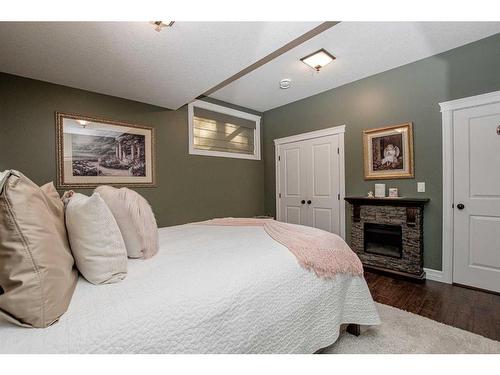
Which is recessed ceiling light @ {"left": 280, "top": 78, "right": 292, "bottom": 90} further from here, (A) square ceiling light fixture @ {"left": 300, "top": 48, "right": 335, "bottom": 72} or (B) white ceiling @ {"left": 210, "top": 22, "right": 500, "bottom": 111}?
(A) square ceiling light fixture @ {"left": 300, "top": 48, "right": 335, "bottom": 72}

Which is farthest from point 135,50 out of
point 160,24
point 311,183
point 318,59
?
point 311,183

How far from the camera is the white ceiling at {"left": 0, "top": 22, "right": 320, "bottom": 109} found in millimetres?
1842

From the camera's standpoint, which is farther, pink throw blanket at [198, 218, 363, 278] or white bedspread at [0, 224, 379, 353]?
pink throw blanket at [198, 218, 363, 278]

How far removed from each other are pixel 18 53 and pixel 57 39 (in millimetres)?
515

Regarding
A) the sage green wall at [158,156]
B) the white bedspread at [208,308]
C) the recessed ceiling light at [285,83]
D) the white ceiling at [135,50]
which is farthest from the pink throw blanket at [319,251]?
the recessed ceiling light at [285,83]

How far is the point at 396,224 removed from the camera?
10.00 ft

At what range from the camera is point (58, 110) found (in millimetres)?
2711

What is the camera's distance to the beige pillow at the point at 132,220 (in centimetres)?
130

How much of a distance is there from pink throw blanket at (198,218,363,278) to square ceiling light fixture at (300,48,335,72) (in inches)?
79.4

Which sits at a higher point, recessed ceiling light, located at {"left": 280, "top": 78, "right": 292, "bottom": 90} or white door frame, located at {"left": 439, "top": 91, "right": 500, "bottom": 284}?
recessed ceiling light, located at {"left": 280, "top": 78, "right": 292, "bottom": 90}

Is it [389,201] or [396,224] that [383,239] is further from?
[389,201]

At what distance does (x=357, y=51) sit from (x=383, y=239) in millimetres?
2403

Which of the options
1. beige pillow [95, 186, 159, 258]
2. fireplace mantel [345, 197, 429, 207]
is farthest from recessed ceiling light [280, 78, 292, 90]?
beige pillow [95, 186, 159, 258]
